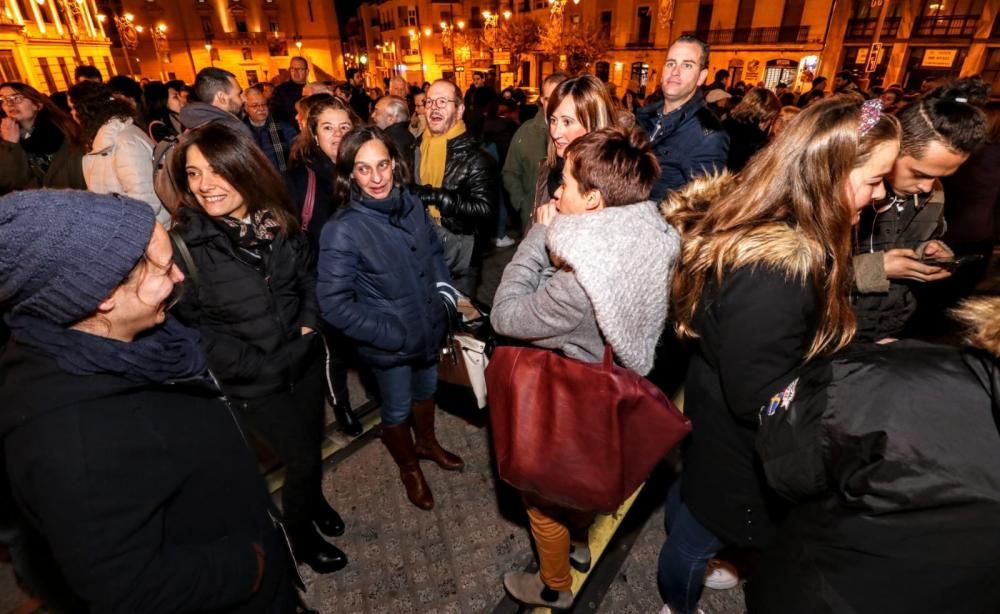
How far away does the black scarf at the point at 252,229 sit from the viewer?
2.25 metres

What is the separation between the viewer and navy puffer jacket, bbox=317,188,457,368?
98.3 inches

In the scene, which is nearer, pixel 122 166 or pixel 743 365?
pixel 743 365

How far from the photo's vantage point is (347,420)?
3.65 metres

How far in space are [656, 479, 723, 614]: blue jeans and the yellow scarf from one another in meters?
3.22

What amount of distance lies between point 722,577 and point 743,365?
166 centimetres

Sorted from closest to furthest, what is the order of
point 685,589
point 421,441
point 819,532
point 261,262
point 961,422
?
point 961,422 → point 819,532 → point 685,589 → point 261,262 → point 421,441

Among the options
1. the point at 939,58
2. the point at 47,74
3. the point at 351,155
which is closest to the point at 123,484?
the point at 351,155

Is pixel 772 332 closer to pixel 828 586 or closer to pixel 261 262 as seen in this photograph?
pixel 828 586

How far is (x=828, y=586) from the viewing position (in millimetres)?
1199

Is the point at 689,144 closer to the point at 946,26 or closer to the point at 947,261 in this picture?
the point at 947,261

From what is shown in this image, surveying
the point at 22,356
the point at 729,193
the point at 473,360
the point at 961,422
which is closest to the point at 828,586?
the point at 961,422

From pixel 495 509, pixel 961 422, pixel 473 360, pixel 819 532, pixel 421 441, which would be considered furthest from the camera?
pixel 421 441

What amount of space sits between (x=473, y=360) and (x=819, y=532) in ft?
6.22

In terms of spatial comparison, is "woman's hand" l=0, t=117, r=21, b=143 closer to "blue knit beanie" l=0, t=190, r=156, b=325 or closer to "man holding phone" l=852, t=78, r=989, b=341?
"blue knit beanie" l=0, t=190, r=156, b=325
